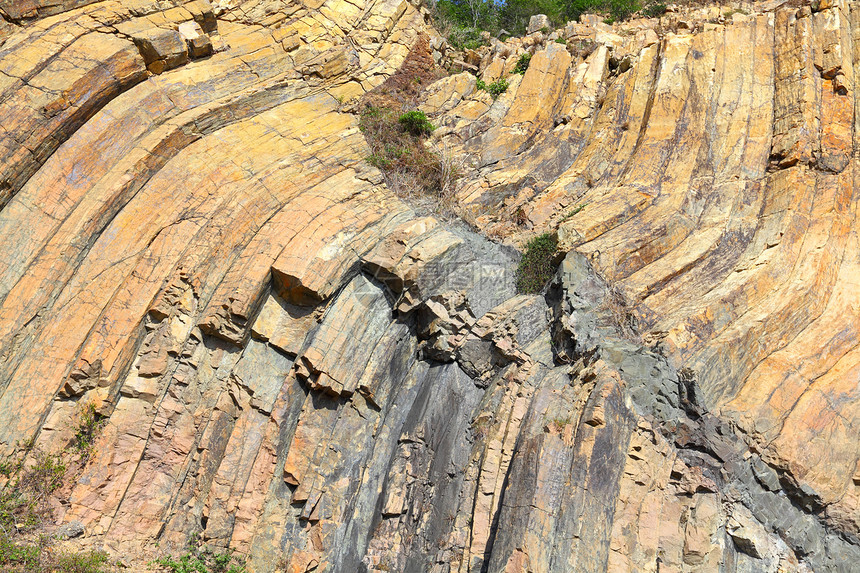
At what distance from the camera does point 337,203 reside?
1241 centimetres

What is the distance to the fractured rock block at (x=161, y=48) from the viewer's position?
1245cm

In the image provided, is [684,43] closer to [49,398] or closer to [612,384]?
[612,384]

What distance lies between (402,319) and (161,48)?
723 cm

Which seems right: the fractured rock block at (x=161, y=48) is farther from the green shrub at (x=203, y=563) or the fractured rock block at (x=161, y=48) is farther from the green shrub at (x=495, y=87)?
the green shrub at (x=203, y=563)

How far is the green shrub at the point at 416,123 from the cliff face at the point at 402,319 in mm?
1327

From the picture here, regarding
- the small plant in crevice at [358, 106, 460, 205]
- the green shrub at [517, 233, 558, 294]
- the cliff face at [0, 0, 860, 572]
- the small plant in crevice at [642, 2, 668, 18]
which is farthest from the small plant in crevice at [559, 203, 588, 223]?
the small plant in crevice at [642, 2, 668, 18]

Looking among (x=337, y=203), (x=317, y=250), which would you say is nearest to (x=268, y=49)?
(x=337, y=203)

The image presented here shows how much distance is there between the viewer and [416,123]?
49.7ft

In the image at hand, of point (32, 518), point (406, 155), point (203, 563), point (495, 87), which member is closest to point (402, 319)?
point (406, 155)

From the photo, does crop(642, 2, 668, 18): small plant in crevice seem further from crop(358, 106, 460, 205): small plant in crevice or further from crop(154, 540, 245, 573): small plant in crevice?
crop(154, 540, 245, 573): small plant in crevice

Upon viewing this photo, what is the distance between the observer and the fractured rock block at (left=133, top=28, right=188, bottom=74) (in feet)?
40.9

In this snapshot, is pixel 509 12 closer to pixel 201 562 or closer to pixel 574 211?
pixel 574 211

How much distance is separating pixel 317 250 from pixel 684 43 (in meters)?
10.7

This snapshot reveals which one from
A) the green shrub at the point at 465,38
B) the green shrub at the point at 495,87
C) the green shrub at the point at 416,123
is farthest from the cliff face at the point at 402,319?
the green shrub at the point at 465,38
